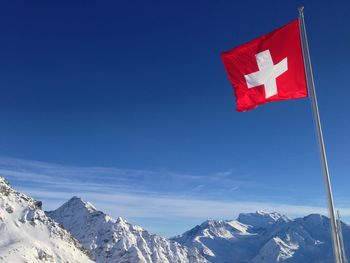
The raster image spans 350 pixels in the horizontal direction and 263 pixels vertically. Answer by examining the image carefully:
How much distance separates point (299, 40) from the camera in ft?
79.2

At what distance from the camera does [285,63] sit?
24.3 m

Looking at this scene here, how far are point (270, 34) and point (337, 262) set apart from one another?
10681 mm

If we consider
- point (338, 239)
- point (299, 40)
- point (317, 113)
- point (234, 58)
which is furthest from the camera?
point (234, 58)

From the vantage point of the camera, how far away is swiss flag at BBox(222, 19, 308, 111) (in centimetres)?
2405

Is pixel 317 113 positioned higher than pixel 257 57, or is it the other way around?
pixel 257 57

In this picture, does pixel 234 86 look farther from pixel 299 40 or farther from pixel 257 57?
pixel 299 40

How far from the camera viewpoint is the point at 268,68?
24.9m

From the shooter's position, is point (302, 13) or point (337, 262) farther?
point (302, 13)

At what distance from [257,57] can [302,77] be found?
98.3 inches

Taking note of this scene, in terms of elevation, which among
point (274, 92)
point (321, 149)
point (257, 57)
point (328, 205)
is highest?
point (257, 57)

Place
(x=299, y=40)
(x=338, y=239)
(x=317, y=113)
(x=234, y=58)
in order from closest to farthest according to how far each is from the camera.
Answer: (x=338, y=239)
(x=317, y=113)
(x=299, y=40)
(x=234, y=58)

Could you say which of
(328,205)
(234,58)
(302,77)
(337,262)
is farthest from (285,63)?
(337,262)

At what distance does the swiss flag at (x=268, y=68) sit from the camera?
947 inches

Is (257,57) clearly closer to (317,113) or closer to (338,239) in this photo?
(317,113)
